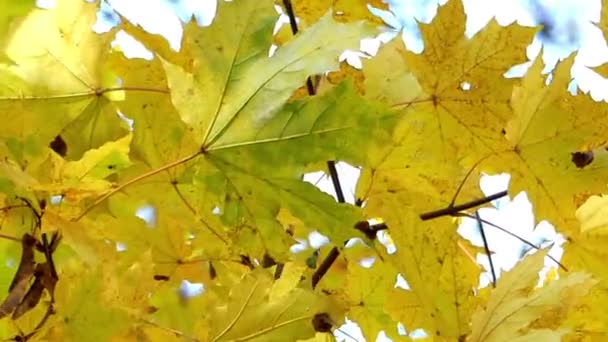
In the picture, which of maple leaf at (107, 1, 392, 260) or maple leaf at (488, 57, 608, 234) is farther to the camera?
maple leaf at (488, 57, 608, 234)

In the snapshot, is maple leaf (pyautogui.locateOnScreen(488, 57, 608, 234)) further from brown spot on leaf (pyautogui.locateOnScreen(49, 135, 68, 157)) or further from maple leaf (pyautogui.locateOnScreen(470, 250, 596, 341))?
brown spot on leaf (pyautogui.locateOnScreen(49, 135, 68, 157))

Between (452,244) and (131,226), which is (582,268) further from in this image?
(131,226)

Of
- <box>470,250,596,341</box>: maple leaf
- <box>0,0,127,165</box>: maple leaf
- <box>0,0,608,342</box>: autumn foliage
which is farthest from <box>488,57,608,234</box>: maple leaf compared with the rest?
<box>0,0,127,165</box>: maple leaf

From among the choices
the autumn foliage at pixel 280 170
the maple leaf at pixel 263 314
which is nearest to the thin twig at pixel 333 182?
the autumn foliage at pixel 280 170

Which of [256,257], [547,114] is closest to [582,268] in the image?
[547,114]

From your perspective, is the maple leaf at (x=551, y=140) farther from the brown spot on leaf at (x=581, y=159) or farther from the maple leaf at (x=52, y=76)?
the maple leaf at (x=52, y=76)

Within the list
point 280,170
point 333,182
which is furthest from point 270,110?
point 333,182

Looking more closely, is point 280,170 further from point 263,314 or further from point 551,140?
point 551,140

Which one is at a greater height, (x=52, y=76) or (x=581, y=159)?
(x=52, y=76)
